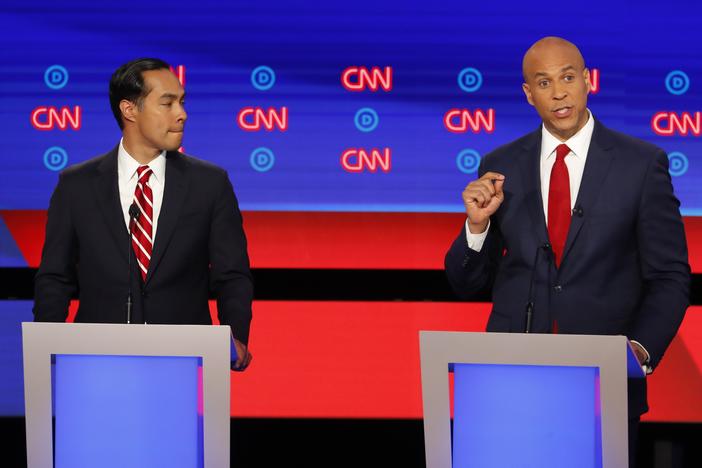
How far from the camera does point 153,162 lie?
3143mm

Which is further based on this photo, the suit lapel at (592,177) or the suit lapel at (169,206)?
the suit lapel at (169,206)

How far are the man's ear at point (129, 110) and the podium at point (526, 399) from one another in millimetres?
1433

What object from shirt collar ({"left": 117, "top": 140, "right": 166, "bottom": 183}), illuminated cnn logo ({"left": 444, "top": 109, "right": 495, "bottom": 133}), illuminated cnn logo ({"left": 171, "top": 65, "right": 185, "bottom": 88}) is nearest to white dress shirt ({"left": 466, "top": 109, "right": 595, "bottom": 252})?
shirt collar ({"left": 117, "top": 140, "right": 166, "bottom": 183})

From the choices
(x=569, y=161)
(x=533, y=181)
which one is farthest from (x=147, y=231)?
(x=569, y=161)

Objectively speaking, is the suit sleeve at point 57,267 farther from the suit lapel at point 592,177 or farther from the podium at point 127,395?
the suit lapel at point 592,177

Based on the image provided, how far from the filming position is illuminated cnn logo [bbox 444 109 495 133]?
4219 mm

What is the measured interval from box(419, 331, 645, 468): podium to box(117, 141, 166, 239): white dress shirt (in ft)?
4.05

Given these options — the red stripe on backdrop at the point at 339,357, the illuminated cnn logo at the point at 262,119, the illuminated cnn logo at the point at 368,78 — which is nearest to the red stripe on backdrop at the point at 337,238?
the red stripe on backdrop at the point at 339,357

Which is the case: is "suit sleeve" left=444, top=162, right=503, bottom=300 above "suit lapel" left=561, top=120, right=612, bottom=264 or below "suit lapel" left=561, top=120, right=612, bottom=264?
below

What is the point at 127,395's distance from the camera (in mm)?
2221

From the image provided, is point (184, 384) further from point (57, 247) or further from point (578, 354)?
point (57, 247)

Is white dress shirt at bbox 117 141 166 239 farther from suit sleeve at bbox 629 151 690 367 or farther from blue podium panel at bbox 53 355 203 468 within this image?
suit sleeve at bbox 629 151 690 367

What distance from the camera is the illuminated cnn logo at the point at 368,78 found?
167 inches

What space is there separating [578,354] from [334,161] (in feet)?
7.55
